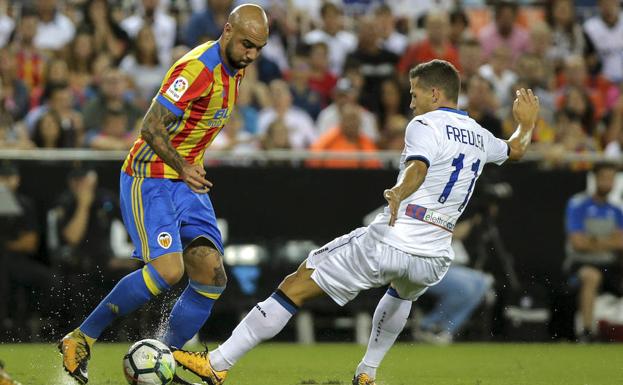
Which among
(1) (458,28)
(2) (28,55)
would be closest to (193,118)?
(2) (28,55)

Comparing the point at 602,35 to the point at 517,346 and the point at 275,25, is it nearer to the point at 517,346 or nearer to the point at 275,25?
the point at 275,25

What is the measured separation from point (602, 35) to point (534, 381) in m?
9.38

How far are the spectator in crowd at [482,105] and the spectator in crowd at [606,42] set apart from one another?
3.08 meters

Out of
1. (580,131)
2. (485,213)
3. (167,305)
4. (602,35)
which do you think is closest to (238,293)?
(167,305)

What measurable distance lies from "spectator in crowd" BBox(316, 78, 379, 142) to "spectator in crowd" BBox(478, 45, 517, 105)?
1912mm

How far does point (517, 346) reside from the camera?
43.4ft

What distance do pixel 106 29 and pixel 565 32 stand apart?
671 cm

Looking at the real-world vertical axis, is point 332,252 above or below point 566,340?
above

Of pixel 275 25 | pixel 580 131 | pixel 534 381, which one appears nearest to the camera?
pixel 534 381

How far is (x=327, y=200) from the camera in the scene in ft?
44.2

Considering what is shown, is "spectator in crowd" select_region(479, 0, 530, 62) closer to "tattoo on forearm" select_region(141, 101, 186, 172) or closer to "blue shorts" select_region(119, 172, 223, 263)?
"blue shorts" select_region(119, 172, 223, 263)

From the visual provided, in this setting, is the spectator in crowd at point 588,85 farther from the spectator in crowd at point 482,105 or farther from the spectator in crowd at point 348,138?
the spectator in crowd at point 348,138

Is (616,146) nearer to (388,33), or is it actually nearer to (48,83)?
(388,33)

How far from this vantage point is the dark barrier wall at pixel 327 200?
43.0 ft
